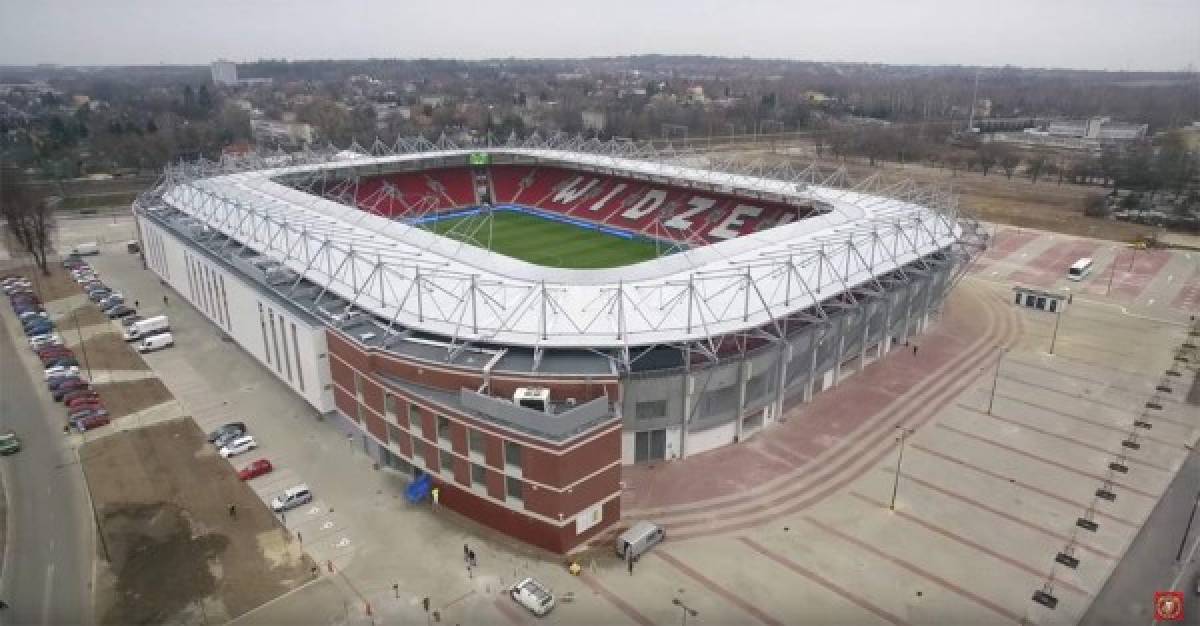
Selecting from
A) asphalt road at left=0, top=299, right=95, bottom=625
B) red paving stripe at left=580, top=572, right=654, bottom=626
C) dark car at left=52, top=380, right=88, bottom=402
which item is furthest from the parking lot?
asphalt road at left=0, top=299, right=95, bottom=625

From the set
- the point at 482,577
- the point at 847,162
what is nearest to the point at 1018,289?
the point at 482,577

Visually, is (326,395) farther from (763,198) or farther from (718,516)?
(763,198)

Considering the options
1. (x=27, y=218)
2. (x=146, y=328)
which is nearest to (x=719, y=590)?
(x=146, y=328)

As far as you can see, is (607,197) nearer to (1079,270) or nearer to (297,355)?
(1079,270)

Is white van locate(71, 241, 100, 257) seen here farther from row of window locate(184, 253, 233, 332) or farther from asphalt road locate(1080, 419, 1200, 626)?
asphalt road locate(1080, 419, 1200, 626)

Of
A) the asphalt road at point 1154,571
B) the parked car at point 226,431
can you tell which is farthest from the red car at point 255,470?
the asphalt road at point 1154,571

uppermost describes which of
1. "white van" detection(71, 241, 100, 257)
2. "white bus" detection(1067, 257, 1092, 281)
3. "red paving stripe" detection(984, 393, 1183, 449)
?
"white van" detection(71, 241, 100, 257)
